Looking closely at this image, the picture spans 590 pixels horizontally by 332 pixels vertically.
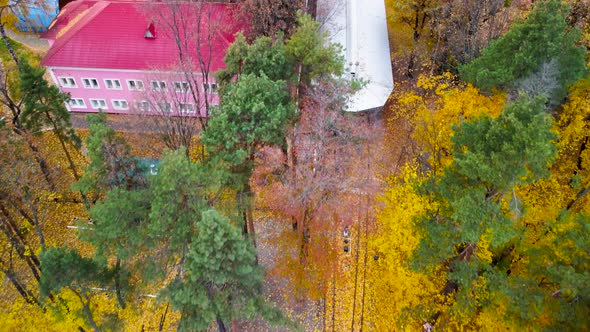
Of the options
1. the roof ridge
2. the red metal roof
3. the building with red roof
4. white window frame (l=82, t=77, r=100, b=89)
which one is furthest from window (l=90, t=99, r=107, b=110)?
the roof ridge

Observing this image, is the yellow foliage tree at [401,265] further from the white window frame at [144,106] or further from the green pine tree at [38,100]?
the green pine tree at [38,100]

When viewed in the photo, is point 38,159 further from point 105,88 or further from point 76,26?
point 76,26

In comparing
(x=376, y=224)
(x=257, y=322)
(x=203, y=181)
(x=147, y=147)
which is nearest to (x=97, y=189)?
(x=203, y=181)

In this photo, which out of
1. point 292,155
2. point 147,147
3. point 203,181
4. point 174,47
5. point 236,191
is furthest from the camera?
point 174,47

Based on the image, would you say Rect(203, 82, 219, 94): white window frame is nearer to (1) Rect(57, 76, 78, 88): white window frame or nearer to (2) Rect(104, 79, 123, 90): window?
(2) Rect(104, 79, 123, 90): window

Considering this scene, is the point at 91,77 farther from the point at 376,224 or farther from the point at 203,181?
the point at 376,224

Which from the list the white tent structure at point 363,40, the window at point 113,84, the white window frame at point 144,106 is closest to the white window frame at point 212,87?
Answer: the white window frame at point 144,106

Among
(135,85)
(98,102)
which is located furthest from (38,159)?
(98,102)

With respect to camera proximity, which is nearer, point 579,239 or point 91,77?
point 579,239
